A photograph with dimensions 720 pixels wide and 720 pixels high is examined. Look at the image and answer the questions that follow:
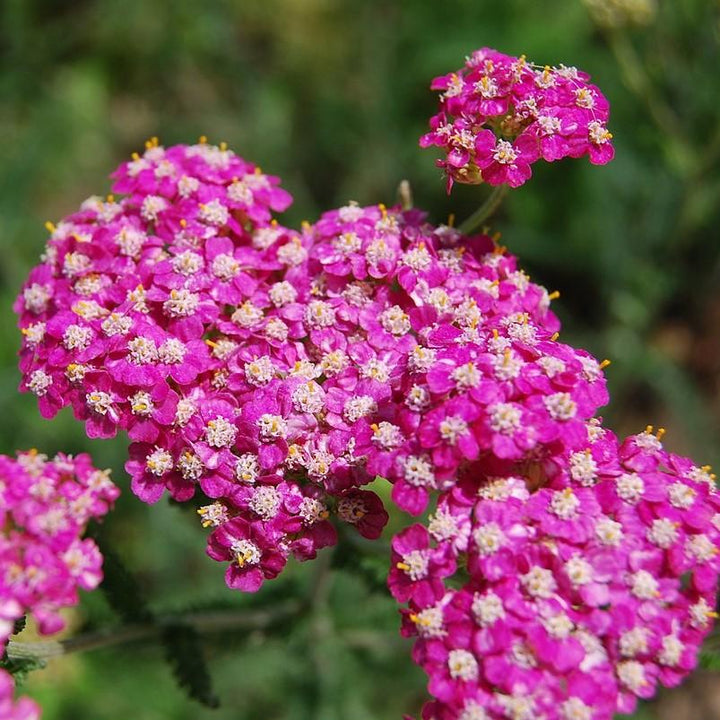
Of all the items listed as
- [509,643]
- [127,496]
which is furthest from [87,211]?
[127,496]

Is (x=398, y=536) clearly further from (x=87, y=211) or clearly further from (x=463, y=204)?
(x=463, y=204)

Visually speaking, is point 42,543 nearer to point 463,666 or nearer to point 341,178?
point 463,666

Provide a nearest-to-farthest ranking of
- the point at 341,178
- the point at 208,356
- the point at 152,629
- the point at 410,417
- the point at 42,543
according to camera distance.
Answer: the point at 42,543 → the point at 410,417 → the point at 208,356 → the point at 152,629 → the point at 341,178

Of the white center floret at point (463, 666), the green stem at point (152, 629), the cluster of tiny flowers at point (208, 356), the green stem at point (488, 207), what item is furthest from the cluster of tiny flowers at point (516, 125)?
the green stem at point (152, 629)

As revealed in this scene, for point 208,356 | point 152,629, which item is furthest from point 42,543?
point 152,629

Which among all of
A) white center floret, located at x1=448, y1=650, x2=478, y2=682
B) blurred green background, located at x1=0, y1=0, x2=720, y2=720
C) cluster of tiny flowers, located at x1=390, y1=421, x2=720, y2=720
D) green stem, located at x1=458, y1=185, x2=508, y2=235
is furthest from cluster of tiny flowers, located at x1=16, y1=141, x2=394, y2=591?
blurred green background, located at x1=0, y1=0, x2=720, y2=720

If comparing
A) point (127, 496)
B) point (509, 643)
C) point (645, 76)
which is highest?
point (645, 76)
